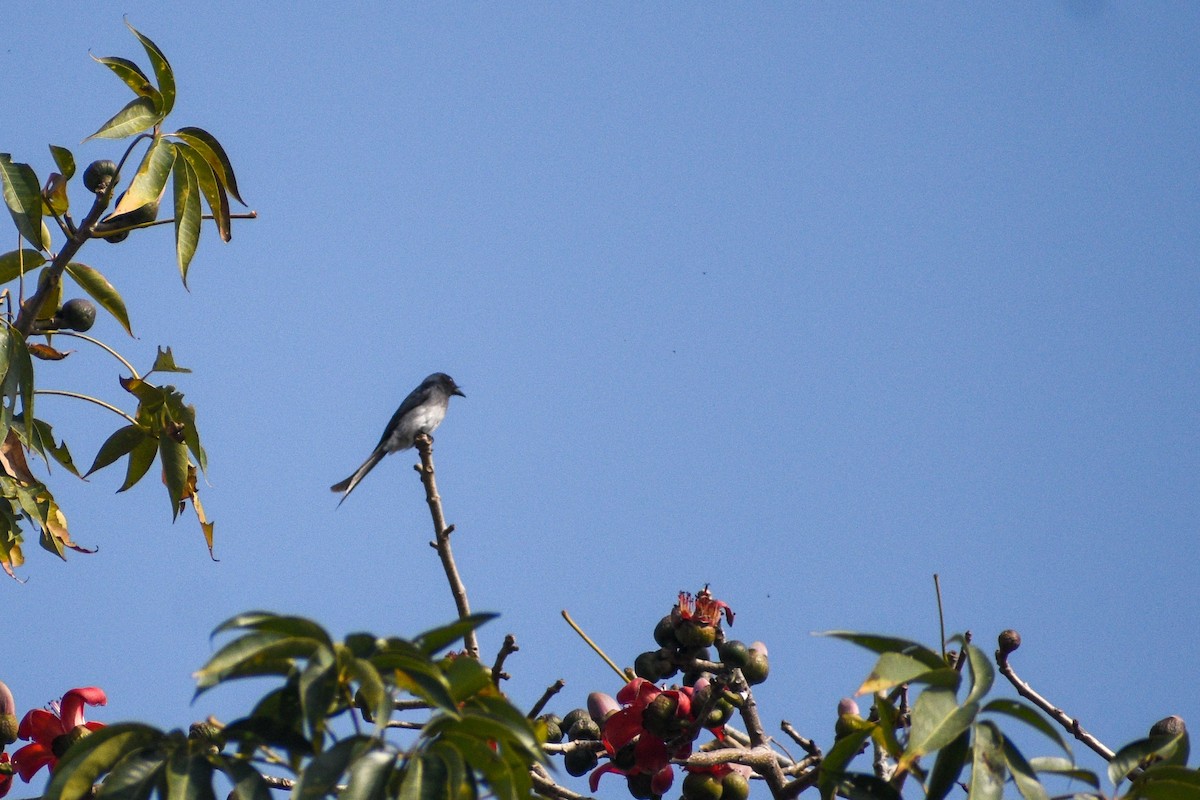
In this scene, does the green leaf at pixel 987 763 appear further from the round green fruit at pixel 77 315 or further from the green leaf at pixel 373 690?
the round green fruit at pixel 77 315

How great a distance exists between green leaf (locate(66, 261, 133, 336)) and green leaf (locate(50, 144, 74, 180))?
33 cm

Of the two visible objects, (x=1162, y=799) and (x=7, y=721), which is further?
(x=7, y=721)

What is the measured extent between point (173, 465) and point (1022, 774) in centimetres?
329

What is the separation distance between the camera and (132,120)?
451 centimetres

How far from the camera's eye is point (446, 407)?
13656mm

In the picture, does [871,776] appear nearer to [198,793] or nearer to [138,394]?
[198,793]

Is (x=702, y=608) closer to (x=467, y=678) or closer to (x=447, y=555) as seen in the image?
(x=447, y=555)

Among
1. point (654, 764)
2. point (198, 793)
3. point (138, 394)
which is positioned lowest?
point (198, 793)

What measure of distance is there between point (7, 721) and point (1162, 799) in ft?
10.5

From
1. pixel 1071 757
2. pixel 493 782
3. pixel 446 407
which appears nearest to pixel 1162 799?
pixel 1071 757

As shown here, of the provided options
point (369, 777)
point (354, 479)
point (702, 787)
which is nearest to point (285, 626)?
point (369, 777)

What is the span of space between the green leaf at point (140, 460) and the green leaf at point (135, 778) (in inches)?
103

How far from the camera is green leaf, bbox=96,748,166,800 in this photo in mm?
2373

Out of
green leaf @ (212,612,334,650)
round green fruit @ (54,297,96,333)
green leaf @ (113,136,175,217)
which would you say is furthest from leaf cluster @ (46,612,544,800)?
round green fruit @ (54,297,96,333)
